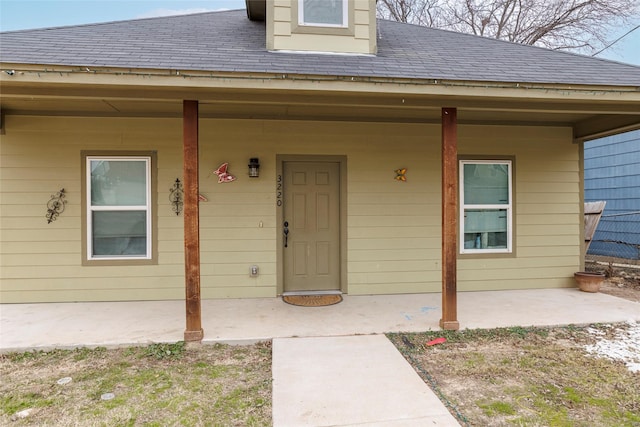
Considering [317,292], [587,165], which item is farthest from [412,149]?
[587,165]

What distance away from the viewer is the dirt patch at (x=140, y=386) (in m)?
2.23

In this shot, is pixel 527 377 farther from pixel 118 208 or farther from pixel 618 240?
pixel 618 240

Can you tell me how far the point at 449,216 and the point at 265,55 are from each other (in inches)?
101

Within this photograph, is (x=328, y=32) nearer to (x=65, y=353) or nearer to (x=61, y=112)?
(x=61, y=112)

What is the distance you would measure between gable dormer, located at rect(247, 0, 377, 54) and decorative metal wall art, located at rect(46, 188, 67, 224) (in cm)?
319

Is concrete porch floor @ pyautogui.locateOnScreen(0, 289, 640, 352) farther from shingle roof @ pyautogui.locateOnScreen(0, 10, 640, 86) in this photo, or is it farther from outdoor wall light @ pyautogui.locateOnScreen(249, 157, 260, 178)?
shingle roof @ pyautogui.locateOnScreen(0, 10, 640, 86)

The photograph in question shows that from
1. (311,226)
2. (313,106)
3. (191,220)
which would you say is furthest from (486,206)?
(191,220)

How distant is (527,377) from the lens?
2.71m

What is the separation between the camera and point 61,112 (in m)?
4.50

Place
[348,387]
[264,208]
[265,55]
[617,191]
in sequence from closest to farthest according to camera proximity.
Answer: [348,387] < [265,55] < [264,208] < [617,191]

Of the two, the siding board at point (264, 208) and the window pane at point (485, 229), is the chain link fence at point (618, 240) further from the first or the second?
the window pane at point (485, 229)

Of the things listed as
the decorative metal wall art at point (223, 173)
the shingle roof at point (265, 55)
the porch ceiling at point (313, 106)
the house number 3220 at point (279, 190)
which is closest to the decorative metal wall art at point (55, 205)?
the porch ceiling at point (313, 106)

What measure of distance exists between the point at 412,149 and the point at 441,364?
118 inches

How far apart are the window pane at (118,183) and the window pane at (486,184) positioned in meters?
4.40
